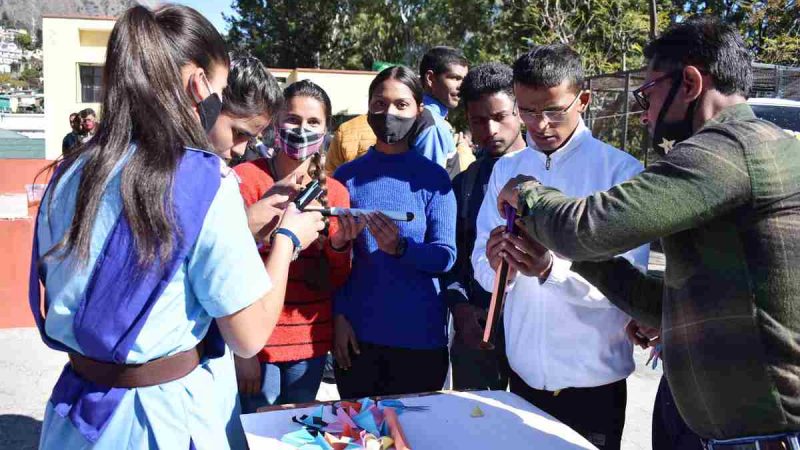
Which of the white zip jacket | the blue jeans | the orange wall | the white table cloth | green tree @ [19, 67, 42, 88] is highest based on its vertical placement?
green tree @ [19, 67, 42, 88]

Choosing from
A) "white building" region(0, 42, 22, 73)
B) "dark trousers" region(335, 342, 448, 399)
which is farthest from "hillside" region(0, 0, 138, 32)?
"dark trousers" region(335, 342, 448, 399)

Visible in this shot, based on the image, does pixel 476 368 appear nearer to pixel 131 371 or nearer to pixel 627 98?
pixel 131 371

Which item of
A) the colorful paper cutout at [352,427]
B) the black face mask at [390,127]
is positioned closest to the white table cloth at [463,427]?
the colorful paper cutout at [352,427]

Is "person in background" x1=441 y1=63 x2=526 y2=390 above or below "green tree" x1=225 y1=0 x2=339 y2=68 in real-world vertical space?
below

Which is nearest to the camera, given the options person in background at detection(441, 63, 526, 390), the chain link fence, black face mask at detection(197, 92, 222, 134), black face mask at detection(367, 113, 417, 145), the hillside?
black face mask at detection(197, 92, 222, 134)

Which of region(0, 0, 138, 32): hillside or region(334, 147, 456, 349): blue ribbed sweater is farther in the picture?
region(0, 0, 138, 32): hillside

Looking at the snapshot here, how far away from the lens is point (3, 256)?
5.31m

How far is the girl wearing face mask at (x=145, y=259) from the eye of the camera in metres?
1.34

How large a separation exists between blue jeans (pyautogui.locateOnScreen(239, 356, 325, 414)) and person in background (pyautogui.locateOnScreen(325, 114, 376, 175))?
166 cm

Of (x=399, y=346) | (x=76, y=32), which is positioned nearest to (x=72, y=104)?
(x=76, y=32)

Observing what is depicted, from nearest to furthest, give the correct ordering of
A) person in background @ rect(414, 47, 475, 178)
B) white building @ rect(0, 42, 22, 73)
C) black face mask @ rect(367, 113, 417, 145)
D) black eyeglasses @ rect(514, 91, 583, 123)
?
1. black eyeglasses @ rect(514, 91, 583, 123)
2. black face mask @ rect(367, 113, 417, 145)
3. person in background @ rect(414, 47, 475, 178)
4. white building @ rect(0, 42, 22, 73)

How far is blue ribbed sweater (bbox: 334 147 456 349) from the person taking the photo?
8.57 ft

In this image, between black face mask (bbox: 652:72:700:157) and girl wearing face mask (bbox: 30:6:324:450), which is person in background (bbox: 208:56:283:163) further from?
black face mask (bbox: 652:72:700:157)

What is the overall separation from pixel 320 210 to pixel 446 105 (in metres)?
2.55
